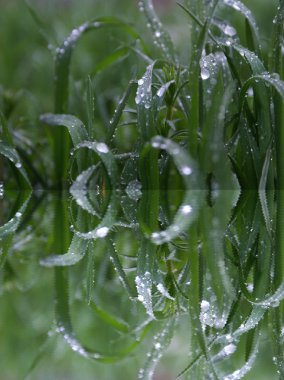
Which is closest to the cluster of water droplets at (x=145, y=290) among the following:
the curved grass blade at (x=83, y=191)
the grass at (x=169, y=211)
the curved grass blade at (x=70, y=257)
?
the grass at (x=169, y=211)

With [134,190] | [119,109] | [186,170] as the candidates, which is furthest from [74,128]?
[186,170]

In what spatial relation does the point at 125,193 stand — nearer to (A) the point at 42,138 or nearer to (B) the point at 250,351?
(A) the point at 42,138

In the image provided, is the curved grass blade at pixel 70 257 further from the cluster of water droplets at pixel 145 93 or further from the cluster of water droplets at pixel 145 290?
the cluster of water droplets at pixel 145 93

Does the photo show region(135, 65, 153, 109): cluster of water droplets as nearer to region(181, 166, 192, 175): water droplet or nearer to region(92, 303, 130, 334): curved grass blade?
region(181, 166, 192, 175): water droplet

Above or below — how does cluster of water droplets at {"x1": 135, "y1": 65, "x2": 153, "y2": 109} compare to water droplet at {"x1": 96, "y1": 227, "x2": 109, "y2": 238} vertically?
above

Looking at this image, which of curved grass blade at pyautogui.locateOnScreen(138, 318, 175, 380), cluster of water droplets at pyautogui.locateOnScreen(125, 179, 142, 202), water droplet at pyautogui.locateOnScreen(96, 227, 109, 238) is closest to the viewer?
curved grass blade at pyautogui.locateOnScreen(138, 318, 175, 380)

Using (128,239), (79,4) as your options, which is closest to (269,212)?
(128,239)

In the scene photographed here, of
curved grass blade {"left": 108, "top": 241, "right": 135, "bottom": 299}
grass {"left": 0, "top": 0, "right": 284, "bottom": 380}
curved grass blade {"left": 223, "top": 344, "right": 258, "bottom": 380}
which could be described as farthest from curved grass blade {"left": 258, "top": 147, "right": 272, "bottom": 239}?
curved grass blade {"left": 223, "top": 344, "right": 258, "bottom": 380}

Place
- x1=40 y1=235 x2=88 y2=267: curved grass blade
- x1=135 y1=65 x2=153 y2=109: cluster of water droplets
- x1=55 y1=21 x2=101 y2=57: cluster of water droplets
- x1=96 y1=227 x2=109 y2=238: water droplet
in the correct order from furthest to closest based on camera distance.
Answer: x1=55 y1=21 x2=101 y2=57: cluster of water droplets, x1=135 y1=65 x2=153 y2=109: cluster of water droplets, x1=96 y1=227 x2=109 y2=238: water droplet, x1=40 y1=235 x2=88 y2=267: curved grass blade
